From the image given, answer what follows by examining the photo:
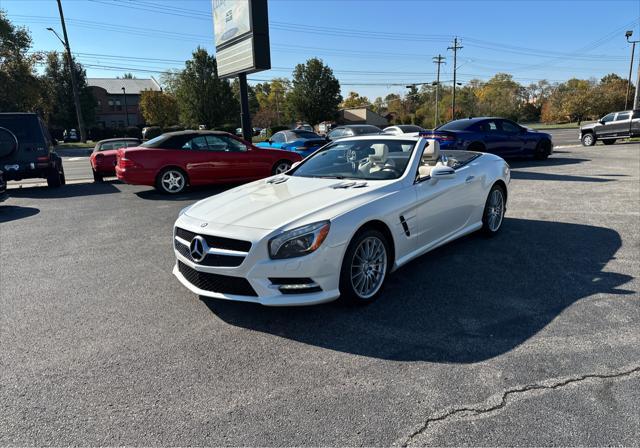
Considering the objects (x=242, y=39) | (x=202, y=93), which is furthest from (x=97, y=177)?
(x=202, y=93)

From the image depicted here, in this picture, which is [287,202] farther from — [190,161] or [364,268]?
[190,161]

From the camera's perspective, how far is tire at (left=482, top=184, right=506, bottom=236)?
575 centimetres

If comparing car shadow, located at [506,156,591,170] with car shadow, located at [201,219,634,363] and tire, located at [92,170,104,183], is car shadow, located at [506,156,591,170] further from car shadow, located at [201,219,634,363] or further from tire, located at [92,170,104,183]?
tire, located at [92,170,104,183]

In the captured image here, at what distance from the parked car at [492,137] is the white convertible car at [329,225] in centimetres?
840

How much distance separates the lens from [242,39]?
48.4 feet

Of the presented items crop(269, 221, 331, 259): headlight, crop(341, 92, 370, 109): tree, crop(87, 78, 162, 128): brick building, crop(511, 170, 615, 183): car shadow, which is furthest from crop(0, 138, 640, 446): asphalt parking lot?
crop(341, 92, 370, 109): tree

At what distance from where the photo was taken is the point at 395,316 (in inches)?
144

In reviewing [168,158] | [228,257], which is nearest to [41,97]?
[168,158]

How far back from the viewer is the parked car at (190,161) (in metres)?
10.0

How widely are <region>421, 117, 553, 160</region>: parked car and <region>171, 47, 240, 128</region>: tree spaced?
4233 centimetres

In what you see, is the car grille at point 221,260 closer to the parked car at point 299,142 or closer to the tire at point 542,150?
the parked car at point 299,142

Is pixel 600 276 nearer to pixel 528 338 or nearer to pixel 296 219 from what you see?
pixel 528 338

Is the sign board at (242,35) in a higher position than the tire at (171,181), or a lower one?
higher

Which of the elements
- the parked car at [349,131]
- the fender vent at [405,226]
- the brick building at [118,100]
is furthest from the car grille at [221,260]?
the brick building at [118,100]
